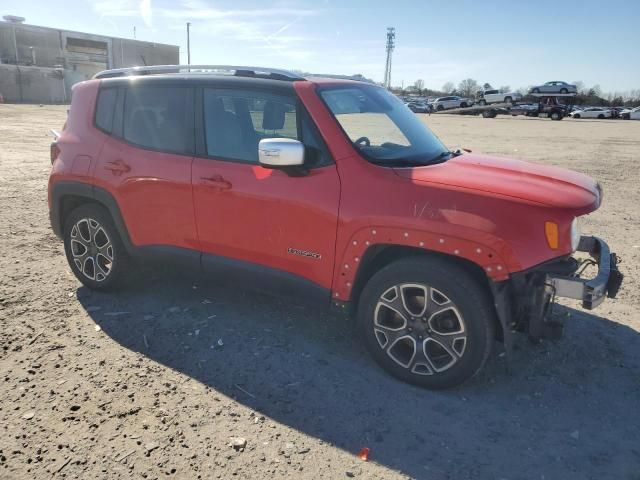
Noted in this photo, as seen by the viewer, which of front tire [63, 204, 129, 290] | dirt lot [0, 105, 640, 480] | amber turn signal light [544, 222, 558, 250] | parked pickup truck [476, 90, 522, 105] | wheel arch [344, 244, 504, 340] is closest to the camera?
dirt lot [0, 105, 640, 480]

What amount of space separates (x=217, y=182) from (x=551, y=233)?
2.20 m

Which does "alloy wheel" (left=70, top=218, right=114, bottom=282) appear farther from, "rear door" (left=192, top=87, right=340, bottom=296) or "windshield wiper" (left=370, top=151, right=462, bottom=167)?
"windshield wiper" (left=370, top=151, right=462, bottom=167)

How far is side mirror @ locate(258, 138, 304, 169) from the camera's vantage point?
307 centimetres

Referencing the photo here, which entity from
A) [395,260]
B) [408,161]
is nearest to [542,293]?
[395,260]

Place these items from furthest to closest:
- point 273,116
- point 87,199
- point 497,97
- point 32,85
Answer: point 32,85 → point 497,97 → point 87,199 → point 273,116

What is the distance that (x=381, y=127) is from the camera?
152 inches

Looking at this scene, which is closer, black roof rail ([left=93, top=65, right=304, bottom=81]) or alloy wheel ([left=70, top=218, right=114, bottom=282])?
black roof rail ([left=93, top=65, right=304, bottom=81])

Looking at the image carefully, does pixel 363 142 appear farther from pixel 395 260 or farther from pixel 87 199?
pixel 87 199

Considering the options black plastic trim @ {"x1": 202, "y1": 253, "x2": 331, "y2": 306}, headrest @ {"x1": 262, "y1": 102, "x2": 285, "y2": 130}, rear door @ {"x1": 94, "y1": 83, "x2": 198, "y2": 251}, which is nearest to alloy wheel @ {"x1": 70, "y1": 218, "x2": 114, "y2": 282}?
rear door @ {"x1": 94, "y1": 83, "x2": 198, "y2": 251}

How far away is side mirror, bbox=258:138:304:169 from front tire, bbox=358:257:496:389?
2.95 feet

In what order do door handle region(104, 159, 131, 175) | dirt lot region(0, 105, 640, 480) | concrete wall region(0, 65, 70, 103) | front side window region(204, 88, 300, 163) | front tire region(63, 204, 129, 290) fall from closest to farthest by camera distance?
dirt lot region(0, 105, 640, 480) < front side window region(204, 88, 300, 163) < door handle region(104, 159, 131, 175) < front tire region(63, 204, 129, 290) < concrete wall region(0, 65, 70, 103)

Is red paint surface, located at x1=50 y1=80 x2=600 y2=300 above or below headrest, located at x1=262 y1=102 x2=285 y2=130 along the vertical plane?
below

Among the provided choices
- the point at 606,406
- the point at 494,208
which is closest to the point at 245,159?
the point at 494,208

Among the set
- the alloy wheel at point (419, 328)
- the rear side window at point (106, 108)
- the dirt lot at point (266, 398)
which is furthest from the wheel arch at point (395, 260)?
the rear side window at point (106, 108)
